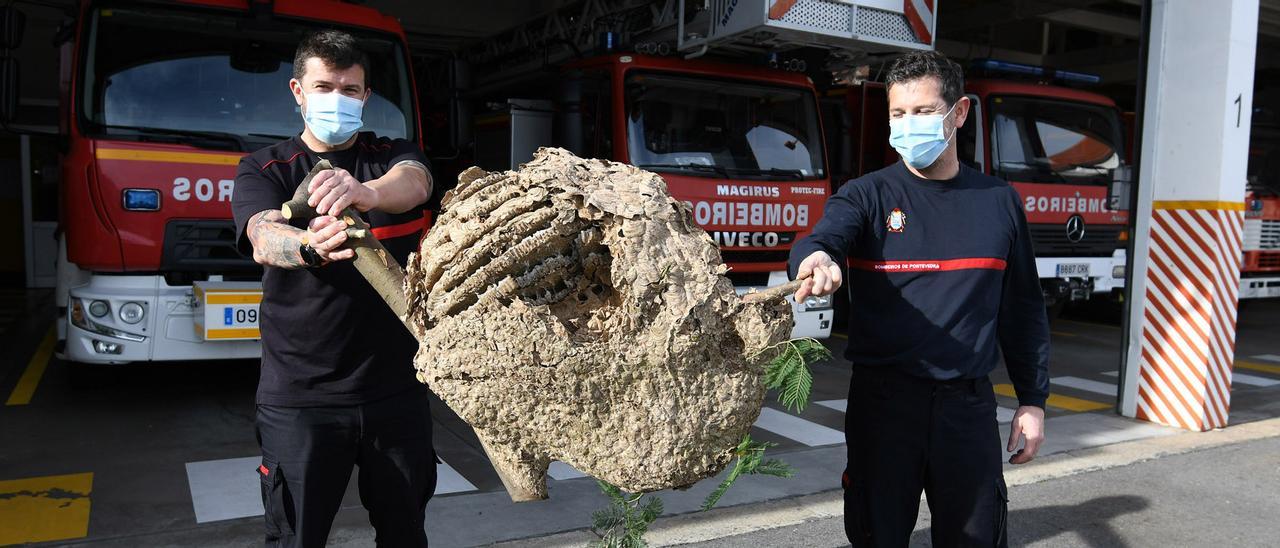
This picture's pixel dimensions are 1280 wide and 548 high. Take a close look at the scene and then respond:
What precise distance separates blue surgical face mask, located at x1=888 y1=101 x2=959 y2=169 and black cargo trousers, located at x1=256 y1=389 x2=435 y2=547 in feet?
5.34

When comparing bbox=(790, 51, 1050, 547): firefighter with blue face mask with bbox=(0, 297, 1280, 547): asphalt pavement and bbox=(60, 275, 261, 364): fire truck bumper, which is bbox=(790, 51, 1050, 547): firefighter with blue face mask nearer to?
bbox=(0, 297, 1280, 547): asphalt pavement

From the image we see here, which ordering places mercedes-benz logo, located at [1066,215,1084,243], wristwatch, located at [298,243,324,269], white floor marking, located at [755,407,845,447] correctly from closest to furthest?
wristwatch, located at [298,243,324,269] < white floor marking, located at [755,407,845,447] < mercedes-benz logo, located at [1066,215,1084,243]

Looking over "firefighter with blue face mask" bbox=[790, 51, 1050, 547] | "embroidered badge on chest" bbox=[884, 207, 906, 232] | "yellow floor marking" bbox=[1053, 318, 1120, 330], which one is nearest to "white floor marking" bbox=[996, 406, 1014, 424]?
"firefighter with blue face mask" bbox=[790, 51, 1050, 547]

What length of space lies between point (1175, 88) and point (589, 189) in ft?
19.8

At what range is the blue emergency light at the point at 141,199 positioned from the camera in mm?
5133

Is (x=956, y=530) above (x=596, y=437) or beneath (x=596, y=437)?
beneath

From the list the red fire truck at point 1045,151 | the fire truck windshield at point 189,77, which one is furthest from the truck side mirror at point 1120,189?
the fire truck windshield at point 189,77

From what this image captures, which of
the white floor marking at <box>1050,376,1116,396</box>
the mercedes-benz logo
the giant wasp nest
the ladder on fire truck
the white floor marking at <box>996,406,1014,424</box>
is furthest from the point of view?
the mercedes-benz logo

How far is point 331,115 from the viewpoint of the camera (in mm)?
2355

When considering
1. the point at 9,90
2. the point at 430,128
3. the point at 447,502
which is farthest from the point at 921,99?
the point at 430,128

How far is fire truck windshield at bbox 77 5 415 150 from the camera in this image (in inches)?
207

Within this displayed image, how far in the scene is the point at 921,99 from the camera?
2.57m

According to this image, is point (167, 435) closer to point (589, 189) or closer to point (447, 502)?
point (447, 502)

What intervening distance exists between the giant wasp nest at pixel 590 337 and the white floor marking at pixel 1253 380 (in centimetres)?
898
